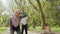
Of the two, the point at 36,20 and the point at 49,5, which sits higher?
the point at 49,5

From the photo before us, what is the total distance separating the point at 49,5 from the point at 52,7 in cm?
79

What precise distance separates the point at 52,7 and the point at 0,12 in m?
40.4

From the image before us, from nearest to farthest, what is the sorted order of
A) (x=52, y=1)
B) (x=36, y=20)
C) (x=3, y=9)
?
(x=52, y=1) < (x=36, y=20) < (x=3, y=9)

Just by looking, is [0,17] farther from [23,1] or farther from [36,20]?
[23,1]

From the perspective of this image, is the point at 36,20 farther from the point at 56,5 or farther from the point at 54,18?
the point at 56,5

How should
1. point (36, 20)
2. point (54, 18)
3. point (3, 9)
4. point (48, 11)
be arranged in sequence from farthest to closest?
point (3, 9) → point (36, 20) → point (54, 18) → point (48, 11)

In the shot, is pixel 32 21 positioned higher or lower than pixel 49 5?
lower

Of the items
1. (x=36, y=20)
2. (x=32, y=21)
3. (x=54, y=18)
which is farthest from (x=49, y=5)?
(x=36, y=20)

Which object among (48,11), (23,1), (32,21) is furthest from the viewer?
(32,21)

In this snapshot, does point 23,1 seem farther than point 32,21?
No

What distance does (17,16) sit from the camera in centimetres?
998

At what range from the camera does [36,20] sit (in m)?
55.6

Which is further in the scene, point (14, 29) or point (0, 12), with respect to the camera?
point (0, 12)

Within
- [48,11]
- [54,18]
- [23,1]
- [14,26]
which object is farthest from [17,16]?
[23,1]
